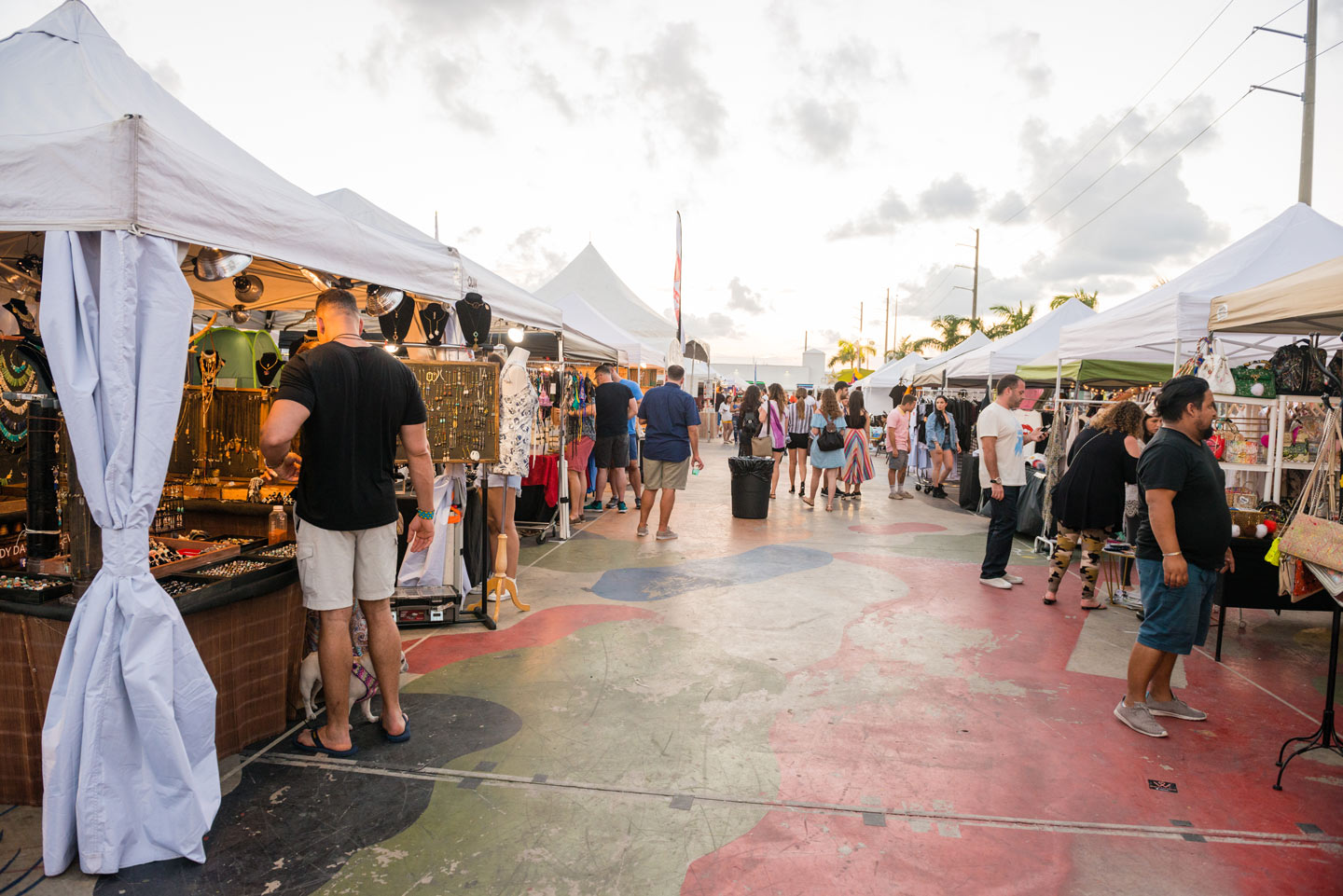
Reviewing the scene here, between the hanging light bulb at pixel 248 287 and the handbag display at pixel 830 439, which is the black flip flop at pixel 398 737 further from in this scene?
the handbag display at pixel 830 439

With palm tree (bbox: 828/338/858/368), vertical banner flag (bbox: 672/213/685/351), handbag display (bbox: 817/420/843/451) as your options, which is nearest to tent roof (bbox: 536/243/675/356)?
vertical banner flag (bbox: 672/213/685/351)

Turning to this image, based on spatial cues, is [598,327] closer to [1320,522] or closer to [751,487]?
[751,487]

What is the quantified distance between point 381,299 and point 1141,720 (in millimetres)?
5125

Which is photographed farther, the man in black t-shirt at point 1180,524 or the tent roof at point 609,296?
the tent roof at point 609,296

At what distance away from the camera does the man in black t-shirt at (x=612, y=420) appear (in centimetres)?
928

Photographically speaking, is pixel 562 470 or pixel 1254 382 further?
pixel 562 470

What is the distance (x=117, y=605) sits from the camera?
2557 mm

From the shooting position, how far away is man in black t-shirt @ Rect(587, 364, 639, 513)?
928 cm

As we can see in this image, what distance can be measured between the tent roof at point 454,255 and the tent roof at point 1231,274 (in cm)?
540

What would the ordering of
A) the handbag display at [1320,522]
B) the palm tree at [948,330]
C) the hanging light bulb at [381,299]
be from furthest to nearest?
1. the palm tree at [948,330]
2. the hanging light bulb at [381,299]
3. the handbag display at [1320,522]

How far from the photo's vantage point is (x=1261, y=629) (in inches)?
222

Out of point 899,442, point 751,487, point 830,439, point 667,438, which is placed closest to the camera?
point 667,438

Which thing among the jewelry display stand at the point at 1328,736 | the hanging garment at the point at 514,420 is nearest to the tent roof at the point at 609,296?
the hanging garment at the point at 514,420

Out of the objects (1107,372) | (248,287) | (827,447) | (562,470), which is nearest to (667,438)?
(562,470)
